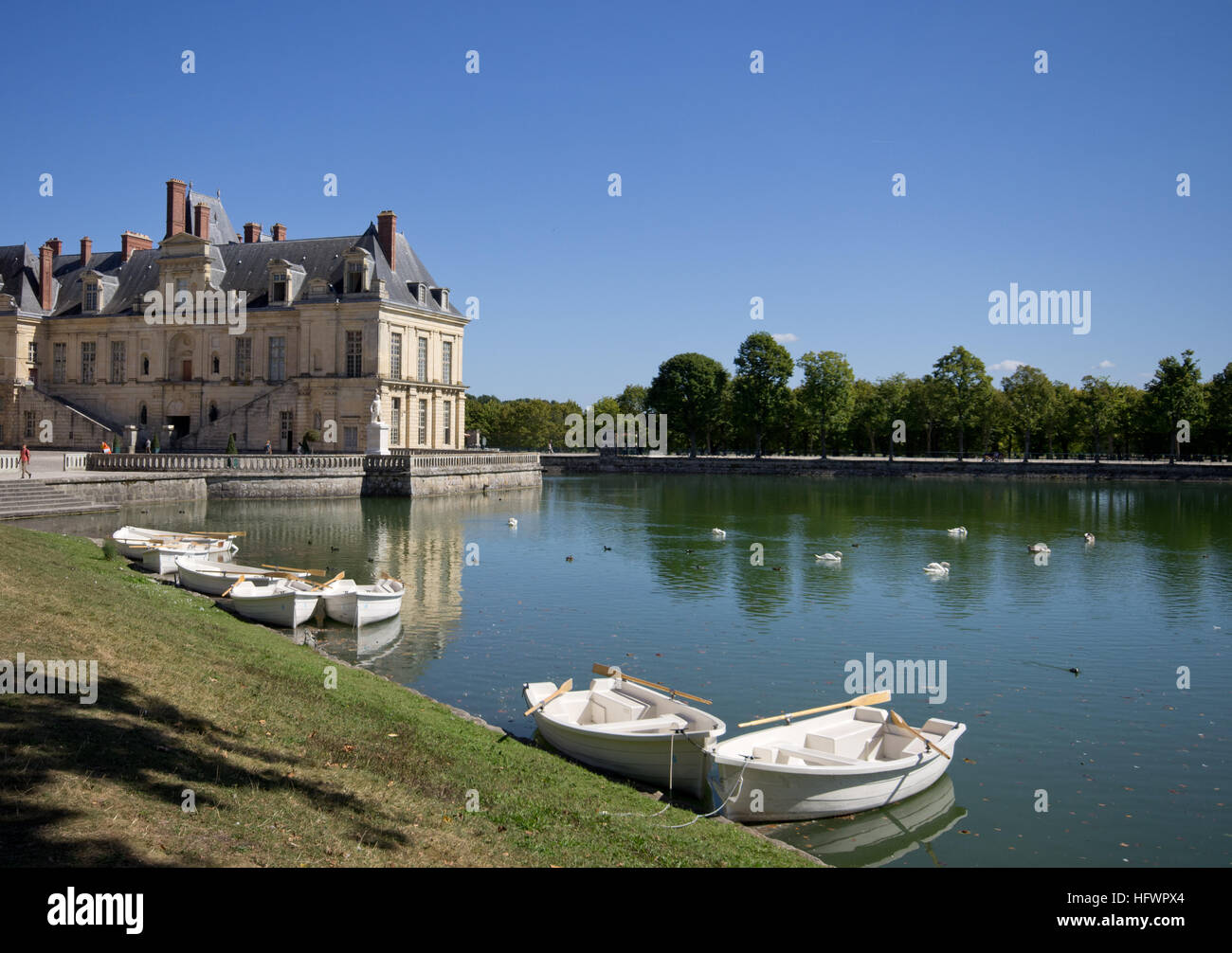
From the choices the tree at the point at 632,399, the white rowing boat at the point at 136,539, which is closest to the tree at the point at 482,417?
the tree at the point at 632,399

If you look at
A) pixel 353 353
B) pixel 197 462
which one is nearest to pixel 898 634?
pixel 197 462

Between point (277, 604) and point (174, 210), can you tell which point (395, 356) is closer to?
point (174, 210)

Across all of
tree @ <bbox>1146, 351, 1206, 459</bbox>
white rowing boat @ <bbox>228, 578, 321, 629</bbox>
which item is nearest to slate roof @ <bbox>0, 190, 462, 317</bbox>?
white rowing boat @ <bbox>228, 578, 321, 629</bbox>

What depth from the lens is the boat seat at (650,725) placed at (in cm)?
1167

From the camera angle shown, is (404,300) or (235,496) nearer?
(235,496)

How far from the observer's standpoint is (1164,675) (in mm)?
17594

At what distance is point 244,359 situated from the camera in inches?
2625

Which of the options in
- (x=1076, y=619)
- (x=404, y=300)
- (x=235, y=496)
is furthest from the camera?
(x=404, y=300)

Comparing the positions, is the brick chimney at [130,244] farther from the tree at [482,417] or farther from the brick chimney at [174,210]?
the tree at [482,417]
